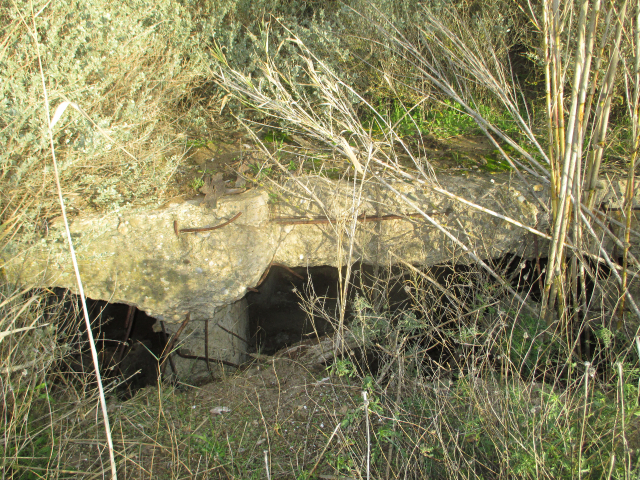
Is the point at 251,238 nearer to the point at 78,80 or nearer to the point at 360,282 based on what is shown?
the point at 360,282

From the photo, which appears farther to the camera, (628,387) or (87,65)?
(87,65)

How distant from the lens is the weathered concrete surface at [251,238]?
Result: 2.71 m

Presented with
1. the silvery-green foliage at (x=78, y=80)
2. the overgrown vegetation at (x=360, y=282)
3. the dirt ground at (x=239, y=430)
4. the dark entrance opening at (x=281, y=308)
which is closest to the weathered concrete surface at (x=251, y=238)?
the overgrown vegetation at (x=360, y=282)

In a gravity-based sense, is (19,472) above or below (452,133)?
below

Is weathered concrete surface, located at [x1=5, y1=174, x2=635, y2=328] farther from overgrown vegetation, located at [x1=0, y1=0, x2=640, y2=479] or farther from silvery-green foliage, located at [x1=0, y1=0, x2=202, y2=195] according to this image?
silvery-green foliage, located at [x1=0, y1=0, x2=202, y2=195]

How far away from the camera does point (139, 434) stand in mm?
2076

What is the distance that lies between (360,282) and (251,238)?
2.72 feet

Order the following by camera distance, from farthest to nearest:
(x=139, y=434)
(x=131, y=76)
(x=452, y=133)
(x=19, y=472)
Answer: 1. (x=452, y=133)
2. (x=131, y=76)
3. (x=139, y=434)
4. (x=19, y=472)

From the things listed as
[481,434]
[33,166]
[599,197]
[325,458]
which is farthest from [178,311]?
[599,197]

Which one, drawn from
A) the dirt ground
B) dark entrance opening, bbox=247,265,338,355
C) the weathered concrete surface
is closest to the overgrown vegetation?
the dirt ground

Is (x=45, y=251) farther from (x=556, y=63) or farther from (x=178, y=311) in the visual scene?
(x=556, y=63)

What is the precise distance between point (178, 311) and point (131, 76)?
157 centimetres

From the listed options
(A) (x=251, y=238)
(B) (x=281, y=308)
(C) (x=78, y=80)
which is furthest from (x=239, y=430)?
(C) (x=78, y=80)

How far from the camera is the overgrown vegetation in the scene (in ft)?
5.77
